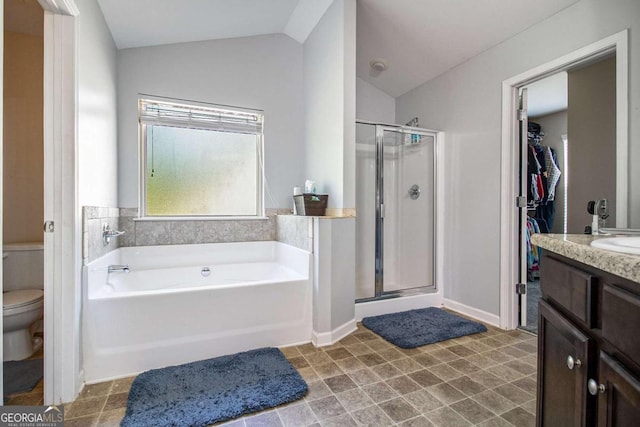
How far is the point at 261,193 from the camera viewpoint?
3.14 m

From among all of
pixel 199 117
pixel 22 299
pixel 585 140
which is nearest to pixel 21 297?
pixel 22 299

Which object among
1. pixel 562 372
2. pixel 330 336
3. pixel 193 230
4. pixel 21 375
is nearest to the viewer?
pixel 562 372

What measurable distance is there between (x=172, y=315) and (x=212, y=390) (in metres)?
0.54

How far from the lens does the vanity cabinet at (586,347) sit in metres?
0.62

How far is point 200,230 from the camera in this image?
2.89 m

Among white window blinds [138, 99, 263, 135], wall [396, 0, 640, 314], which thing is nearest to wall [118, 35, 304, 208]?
white window blinds [138, 99, 263, 135]

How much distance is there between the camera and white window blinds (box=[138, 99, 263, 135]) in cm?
274

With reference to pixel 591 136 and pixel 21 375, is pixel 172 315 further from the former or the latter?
pixel 591 136

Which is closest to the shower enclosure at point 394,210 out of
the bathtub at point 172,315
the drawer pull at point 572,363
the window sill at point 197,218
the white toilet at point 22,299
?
the bathtub at point 172,315

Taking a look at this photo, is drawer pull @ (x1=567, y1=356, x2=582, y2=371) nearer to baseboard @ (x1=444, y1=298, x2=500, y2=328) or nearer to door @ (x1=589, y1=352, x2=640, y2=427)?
door @ (x1=589, y1=352, x2=640, y2=427)

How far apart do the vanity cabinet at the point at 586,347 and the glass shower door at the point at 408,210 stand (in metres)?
2.07

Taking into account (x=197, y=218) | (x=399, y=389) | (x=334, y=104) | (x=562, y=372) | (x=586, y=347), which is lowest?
(x=399, y=389)

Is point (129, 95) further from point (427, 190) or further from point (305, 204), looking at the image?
point (427, 190)

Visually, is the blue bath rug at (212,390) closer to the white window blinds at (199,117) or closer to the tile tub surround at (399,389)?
the tile tub surround at (399,389)
